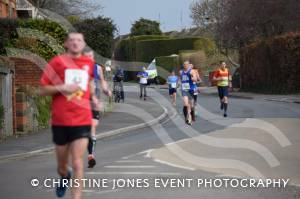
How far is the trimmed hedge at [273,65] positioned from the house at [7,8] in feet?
50.8

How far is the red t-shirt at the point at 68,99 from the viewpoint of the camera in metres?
6.41

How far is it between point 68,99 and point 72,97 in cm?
4

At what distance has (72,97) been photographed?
21.0ft

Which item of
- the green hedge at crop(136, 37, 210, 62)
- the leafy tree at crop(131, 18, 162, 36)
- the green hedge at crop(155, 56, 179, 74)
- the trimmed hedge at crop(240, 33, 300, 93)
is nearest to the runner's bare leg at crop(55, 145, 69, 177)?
the trimmed hedge at crop(240, 33, 300, 93)

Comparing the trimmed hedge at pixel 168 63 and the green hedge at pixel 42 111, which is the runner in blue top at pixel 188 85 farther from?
the trimmed hedge at pixel 168 63

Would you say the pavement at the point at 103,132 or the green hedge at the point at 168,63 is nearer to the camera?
the pavement at the point at 103,132

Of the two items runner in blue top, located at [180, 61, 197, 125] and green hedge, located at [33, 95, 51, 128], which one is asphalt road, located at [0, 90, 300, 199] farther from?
green hedge, located at [33, 95, 51, 128]

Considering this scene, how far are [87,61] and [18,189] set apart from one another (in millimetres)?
3204

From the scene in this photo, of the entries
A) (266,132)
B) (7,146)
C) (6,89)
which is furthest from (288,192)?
(6,89)

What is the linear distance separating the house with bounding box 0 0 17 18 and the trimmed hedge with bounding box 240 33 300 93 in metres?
15.5

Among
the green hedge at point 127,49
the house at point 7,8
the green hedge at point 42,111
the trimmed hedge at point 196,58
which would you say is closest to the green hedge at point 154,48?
the green hedge at point 127,49

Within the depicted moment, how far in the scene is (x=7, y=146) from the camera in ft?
49.3

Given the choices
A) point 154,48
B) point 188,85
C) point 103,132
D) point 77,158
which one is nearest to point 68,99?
point 77,158

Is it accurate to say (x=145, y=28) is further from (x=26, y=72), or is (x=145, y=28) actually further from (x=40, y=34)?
(x=26, y=72)
